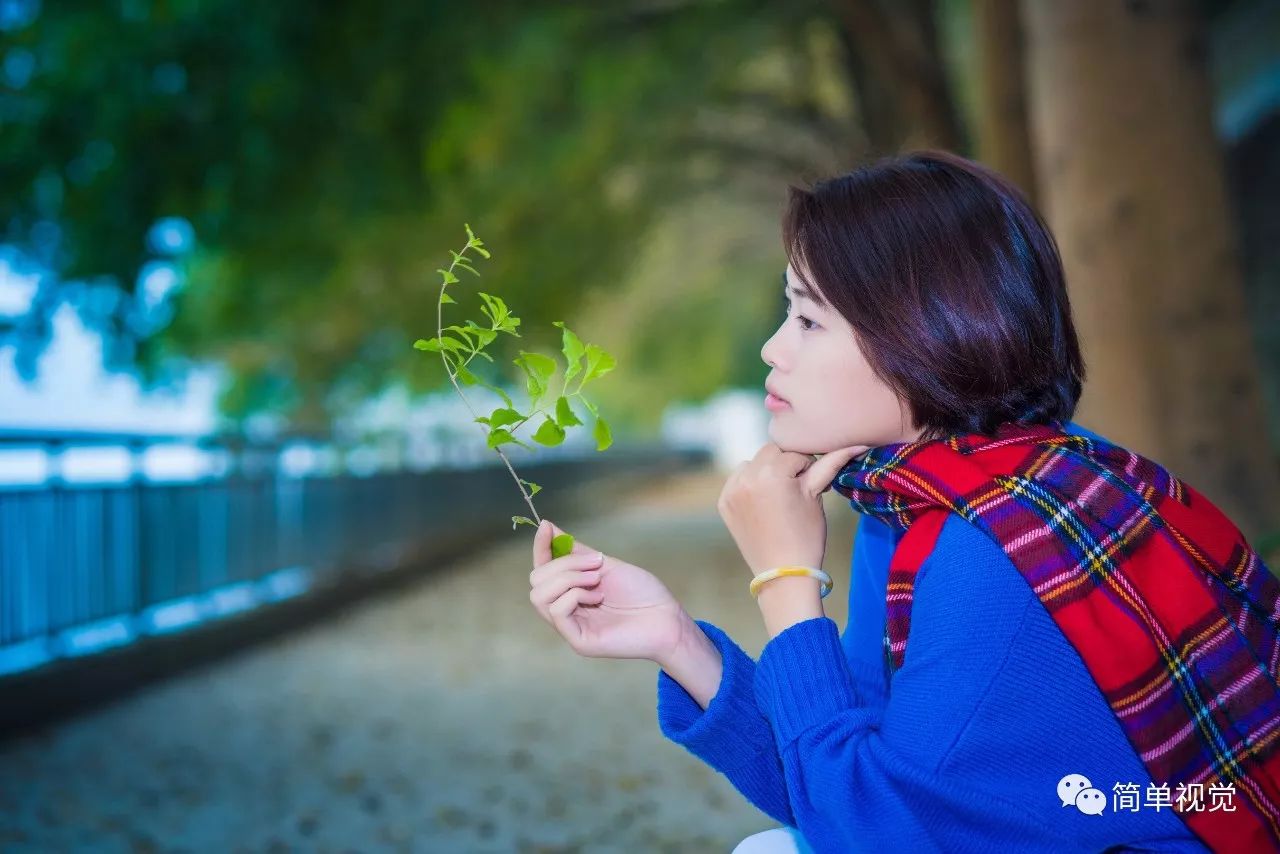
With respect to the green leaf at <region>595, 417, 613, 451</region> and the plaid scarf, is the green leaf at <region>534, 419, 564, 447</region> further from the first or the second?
the plaid scarf

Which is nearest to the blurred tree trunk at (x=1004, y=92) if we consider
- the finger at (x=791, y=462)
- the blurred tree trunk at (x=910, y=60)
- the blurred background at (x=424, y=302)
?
the blurred background at (x=424, y=302)

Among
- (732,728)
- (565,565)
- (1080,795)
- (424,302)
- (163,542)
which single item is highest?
(424,302)

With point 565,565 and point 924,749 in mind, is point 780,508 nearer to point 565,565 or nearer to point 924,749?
point 565,565

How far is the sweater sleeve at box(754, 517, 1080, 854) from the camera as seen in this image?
1.40 meters

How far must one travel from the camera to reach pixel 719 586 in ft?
38.9

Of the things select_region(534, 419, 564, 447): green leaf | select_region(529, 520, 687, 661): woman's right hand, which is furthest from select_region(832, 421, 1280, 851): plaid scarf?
select_region(534, 419, 564, 447): green leaf

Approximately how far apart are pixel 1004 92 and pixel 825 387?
244 inches

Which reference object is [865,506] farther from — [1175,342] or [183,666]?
[183,666]

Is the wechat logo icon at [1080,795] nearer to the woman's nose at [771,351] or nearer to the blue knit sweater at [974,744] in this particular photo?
the blue knit sweater at [974,744]

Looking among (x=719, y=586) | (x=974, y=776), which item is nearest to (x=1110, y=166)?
(x=974, y=776)

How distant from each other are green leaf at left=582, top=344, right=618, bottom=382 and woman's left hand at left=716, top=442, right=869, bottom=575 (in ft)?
0.78

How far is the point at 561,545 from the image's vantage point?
1.73 meters

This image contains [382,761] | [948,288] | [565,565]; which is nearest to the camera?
[948,288]

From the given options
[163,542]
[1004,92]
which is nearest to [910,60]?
[1004,92]
